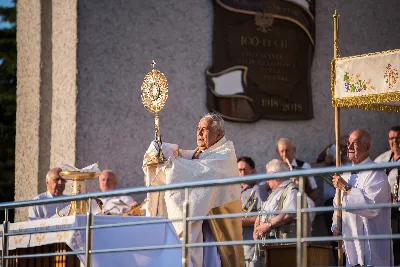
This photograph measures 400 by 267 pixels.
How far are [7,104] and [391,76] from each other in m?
16.3

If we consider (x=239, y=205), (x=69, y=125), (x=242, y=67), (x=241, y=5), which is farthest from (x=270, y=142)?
(x=239, y=205)

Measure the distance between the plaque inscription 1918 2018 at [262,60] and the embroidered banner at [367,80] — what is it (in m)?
3.81

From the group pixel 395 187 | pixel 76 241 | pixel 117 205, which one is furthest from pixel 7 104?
pixel 76 241

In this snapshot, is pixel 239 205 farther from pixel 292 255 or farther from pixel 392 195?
pixel 392 195

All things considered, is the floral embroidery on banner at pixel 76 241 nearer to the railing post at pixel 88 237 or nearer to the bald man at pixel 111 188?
the railing post at pixel 88 237

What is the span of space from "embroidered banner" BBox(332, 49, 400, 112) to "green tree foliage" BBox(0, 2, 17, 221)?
13.7 m

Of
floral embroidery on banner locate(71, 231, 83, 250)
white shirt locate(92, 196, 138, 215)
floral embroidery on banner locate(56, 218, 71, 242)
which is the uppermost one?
white shirt locate(92, 196, 138, 215)

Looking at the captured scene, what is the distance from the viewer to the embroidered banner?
830 centimetres

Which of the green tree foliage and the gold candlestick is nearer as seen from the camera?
the gold candlestick

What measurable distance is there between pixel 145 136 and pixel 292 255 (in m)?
3.58

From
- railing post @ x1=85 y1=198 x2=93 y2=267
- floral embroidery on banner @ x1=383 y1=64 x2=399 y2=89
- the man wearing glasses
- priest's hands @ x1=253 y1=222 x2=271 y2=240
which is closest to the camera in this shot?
railing post @ x1=85 y1=198 x2=93 y2=267

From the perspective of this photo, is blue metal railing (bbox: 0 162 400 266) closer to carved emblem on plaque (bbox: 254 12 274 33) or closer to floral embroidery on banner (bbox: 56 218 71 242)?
floral embroidery on banner (bbox: 56 218 71 242)

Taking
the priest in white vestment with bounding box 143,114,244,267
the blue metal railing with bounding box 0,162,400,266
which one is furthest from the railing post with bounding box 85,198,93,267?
the priest in white vestment with bounding box 143,114,244,267

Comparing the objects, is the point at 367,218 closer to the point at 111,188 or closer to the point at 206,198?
the point at 206,198
